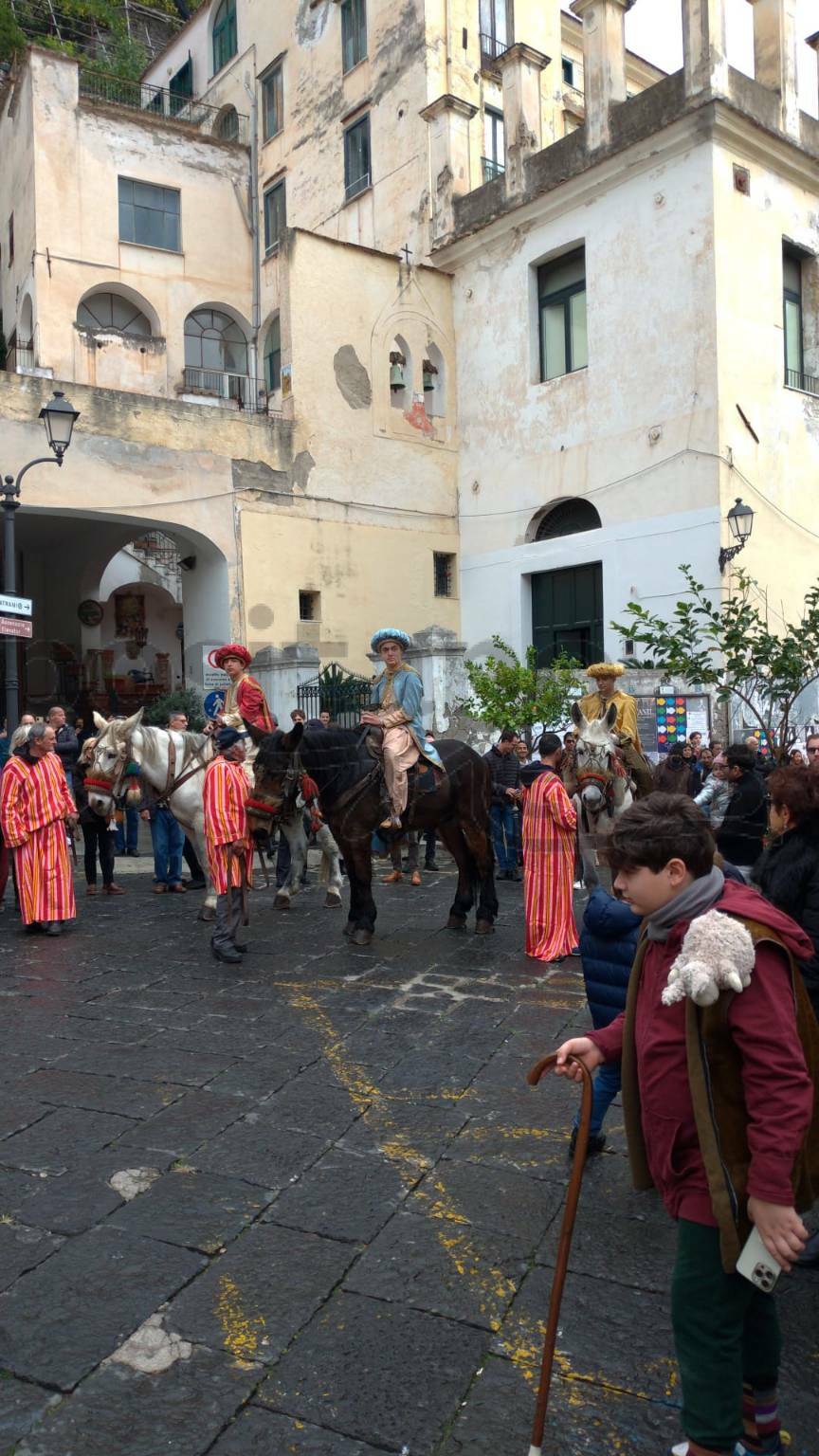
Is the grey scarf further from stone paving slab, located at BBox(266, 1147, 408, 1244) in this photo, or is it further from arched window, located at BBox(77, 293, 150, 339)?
arched window, located at BBox(77, 293, 150, 339)

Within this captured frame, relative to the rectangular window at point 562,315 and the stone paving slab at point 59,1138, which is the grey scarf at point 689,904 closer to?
the stone paving slab at point 59,1138

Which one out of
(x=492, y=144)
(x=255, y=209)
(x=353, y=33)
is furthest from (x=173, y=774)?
(x=255, y=209)

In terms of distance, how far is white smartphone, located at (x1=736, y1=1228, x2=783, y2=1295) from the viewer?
2057 millimetres

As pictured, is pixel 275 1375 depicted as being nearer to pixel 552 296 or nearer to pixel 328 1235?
pixel 328 1235

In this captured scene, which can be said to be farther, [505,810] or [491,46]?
[491,46]

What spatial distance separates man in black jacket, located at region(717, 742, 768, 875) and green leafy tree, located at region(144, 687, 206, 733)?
1380 centimetres

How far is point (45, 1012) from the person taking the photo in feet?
19.9

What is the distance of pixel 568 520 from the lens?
68.9 ft

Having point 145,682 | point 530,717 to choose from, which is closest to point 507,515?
point 530,717

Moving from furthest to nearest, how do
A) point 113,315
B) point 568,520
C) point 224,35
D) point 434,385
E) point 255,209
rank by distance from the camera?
point 224,35 → point 255,209 → point 113,315 → point 434,385 → point 568,520

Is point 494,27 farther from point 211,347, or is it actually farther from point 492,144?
point 211,347

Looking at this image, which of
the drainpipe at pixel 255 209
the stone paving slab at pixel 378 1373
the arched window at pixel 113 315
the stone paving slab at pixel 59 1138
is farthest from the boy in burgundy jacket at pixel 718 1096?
the drainpipe at pixel 255 209

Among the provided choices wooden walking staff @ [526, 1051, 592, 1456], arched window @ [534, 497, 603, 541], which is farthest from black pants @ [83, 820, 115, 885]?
arched window @ [534, 497, 603, 541]

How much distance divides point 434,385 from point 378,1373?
2208cm
